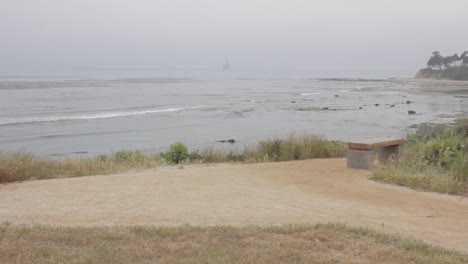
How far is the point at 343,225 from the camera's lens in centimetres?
632

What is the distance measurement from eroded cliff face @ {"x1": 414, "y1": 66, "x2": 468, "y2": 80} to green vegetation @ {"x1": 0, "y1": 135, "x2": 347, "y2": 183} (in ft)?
346

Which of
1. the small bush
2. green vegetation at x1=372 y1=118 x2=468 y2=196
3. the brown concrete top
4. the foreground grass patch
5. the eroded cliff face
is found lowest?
the eroded cliff face

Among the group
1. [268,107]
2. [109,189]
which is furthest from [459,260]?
[268,107]

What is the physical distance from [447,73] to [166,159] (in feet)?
377

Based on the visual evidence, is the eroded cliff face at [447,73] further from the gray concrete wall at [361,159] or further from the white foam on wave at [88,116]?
the gray concrete wall at [361,159]

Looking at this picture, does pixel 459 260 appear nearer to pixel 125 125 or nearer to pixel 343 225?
pixel 343 225

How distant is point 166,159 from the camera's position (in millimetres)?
13922

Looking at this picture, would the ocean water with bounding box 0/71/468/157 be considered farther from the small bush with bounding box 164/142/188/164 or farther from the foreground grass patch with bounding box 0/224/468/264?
the foreground grass patch with bounding box 0/224/468/264

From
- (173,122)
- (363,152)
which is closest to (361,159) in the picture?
(363,152)

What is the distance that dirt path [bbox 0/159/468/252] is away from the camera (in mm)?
6762

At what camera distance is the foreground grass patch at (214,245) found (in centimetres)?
492

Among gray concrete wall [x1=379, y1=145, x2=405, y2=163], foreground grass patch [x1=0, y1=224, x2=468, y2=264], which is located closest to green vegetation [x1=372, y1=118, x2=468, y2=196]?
gray concrete wall [x1=379, y1=145, x2=405, y2=163]

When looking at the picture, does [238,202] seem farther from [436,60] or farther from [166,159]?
[436,60]

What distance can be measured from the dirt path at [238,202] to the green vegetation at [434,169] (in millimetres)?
329
